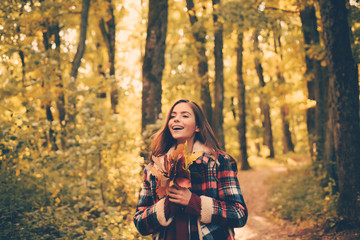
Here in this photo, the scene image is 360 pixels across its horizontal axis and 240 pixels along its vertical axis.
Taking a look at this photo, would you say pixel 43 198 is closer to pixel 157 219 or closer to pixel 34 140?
pixel 34 140

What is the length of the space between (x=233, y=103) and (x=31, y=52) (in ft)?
71.0

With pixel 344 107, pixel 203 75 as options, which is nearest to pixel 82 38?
pixel 203 75

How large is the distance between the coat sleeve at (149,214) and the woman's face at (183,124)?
448 mm

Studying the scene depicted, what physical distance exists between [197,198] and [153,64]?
16.3ft

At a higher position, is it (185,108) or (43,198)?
(185,108)

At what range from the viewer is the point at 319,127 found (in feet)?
37.7

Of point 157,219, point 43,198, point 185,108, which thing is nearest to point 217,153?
point 185,108

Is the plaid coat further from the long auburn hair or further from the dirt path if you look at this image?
the dirt path

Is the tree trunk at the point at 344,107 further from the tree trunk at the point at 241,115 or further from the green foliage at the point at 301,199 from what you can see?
the tree trunk at the point at 241,115

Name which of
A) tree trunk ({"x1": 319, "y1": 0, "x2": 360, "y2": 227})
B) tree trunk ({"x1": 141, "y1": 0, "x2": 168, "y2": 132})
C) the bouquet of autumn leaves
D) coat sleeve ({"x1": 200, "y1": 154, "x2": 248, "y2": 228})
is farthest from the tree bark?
the bouquet of autumn leaves

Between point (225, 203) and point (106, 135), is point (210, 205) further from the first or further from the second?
point (106, 135)

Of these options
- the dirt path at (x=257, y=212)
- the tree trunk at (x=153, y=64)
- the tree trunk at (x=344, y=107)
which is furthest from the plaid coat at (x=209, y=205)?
the dirt path at (x=257, y=212)

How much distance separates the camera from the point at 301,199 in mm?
10602

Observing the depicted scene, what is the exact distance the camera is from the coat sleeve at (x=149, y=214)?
2.42 m
